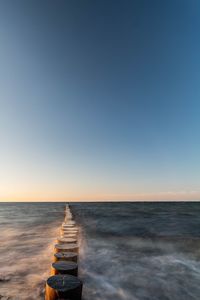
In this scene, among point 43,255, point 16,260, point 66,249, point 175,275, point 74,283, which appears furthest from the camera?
point 43,255

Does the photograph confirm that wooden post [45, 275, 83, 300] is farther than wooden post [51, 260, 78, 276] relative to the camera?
No

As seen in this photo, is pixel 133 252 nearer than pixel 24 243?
Yes

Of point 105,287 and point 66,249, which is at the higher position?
point 66,249

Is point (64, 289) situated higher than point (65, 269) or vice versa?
point (65, 269)

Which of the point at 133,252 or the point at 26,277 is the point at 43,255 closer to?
the point at 26,277

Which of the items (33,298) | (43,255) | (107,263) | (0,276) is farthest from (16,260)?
(33,298)

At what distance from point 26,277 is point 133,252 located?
5747 mm

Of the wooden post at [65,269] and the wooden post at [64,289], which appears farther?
the wooden post at [65,269]

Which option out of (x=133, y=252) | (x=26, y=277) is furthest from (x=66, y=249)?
(x=133, y=252)

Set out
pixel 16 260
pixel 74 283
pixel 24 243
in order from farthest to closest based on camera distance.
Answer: pixel 24 243
pixel 16 260
pixel 74 283

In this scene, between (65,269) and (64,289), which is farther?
(65,269)

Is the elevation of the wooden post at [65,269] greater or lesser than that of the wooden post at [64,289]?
greater

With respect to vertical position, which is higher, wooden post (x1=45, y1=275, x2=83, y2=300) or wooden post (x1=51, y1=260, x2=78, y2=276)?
wooden post (x1=51, y1=260, x2=78, y2=276)

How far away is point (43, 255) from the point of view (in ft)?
34.4
